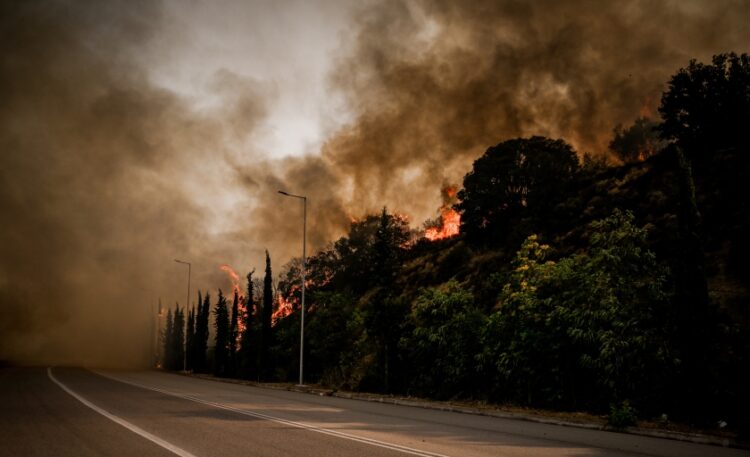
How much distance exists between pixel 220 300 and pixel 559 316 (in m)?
54.1

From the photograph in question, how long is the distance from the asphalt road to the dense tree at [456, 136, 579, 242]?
37.6 meters

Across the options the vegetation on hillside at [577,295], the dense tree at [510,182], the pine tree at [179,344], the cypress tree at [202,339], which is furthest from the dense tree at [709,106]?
the pine tree at [179,344]

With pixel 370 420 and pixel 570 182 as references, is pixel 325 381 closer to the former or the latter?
pixel 370 420

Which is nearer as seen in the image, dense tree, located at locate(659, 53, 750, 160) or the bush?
the bush

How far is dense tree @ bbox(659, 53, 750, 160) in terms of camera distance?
39.0m

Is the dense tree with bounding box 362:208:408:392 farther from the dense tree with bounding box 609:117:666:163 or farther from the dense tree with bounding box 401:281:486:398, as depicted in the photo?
the dense tree with bounding box 609:117:666:163

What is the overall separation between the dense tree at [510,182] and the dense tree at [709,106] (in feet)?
36.5

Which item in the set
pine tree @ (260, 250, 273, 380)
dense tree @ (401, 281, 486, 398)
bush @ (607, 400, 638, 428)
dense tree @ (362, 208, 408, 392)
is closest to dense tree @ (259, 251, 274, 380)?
pine tree @ (260, 250, 273, 380)

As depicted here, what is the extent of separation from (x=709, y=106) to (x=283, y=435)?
45.6 metres

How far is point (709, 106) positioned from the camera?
41.9 metres

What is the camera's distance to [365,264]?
7200 cm

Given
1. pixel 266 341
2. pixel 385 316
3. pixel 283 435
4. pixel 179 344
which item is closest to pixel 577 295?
pixel 283 435

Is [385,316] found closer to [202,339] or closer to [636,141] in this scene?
[202,339]

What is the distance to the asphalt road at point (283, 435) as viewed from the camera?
8.65 meters
